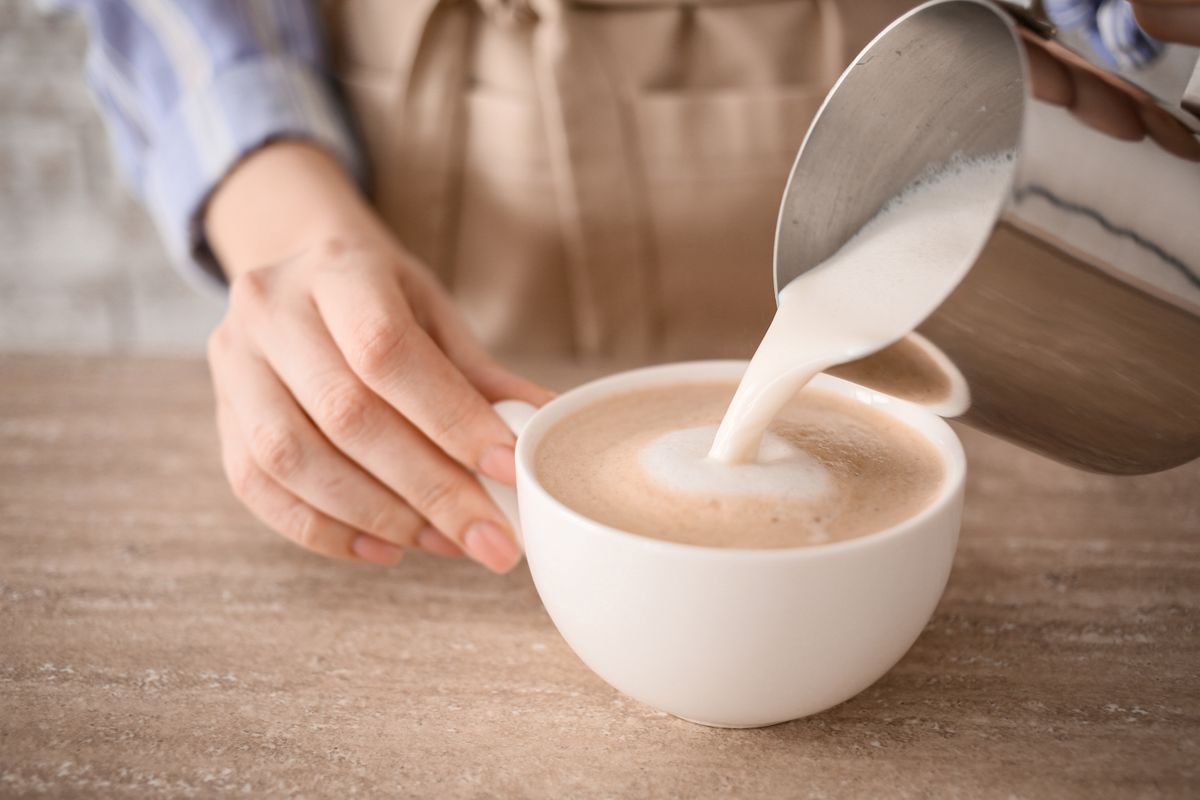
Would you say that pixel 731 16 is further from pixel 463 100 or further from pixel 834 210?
pixel 834 210

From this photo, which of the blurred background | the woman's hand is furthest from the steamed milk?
the blurred background

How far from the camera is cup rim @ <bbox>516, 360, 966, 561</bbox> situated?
578 mm

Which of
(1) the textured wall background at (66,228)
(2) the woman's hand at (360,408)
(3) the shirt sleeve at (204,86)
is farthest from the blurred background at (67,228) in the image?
(2) the woman's hand at (360,408)

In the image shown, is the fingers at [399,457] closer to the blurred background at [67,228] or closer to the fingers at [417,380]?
the fingers at [417,380]

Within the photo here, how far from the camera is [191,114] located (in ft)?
3.90

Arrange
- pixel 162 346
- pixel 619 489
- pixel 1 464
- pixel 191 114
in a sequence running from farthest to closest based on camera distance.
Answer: pixel 162 346 < pixel 191 114 < pixel 1 464 < pixel 619 489

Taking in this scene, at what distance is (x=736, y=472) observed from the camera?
685 mm

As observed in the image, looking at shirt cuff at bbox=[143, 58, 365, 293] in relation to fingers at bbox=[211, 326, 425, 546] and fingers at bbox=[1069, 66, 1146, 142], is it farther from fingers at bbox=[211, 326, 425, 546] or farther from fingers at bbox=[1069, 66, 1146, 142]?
fingers at bbox=[1069, 66, 1146, 142]

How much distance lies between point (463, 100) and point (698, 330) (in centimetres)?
42

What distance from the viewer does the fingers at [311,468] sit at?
2.82 ft

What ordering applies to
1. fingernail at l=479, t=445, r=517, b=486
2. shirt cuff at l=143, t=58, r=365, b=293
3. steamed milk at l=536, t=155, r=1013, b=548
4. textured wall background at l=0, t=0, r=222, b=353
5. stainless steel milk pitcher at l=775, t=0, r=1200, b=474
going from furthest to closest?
textured wall background at l=0, t=0, r=222, b=353
shirt cuff at l=143, t=58, r=365, b=293
fingernail at l=479, t=445, r=517, b=486
steamed milk at l=536, t=155, r=1013, b=548
stainless steel milk pitcher at l=775, t=0, r=1200, b=474

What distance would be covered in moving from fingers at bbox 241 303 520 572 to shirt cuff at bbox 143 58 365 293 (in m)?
0.43

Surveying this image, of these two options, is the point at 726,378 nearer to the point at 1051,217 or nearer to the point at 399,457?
the point at 399,457

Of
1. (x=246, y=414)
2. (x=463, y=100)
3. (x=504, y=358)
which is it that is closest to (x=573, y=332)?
(x=504, y=358)
